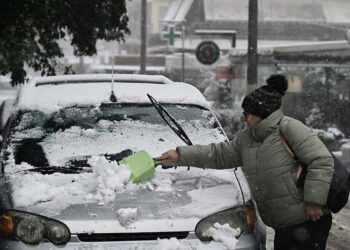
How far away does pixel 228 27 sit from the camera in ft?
144

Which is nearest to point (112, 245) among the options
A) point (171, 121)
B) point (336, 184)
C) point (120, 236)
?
point (120, 236)

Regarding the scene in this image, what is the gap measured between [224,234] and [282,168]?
531 mm

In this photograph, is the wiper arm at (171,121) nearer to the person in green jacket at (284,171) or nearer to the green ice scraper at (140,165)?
the green ice scraper at (140,165)

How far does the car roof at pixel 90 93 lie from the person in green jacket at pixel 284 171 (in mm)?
1160

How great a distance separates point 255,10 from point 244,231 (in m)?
11.1

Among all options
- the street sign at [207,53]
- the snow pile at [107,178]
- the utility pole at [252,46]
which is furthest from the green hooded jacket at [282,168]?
the street sign at [207,53]

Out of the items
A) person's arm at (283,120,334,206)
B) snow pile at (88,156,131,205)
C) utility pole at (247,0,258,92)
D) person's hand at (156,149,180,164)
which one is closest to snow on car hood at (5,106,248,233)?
snow pile at (88,156,131,205)

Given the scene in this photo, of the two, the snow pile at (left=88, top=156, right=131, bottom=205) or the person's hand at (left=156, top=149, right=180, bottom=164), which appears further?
the person's hand at (left=156, top=149, right=180, bottom=164)

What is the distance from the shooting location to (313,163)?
321cm

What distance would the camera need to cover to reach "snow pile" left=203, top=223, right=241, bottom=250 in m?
3.28

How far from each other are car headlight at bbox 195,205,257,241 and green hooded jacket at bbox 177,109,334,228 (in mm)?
119

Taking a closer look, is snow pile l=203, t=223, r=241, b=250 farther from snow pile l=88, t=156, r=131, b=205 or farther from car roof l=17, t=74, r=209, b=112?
car roof l=17, t=74, r=209, b=112

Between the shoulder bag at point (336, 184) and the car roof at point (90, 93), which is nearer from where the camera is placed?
the shoulder bag at point (336, 184)

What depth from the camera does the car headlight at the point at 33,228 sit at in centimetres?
315
